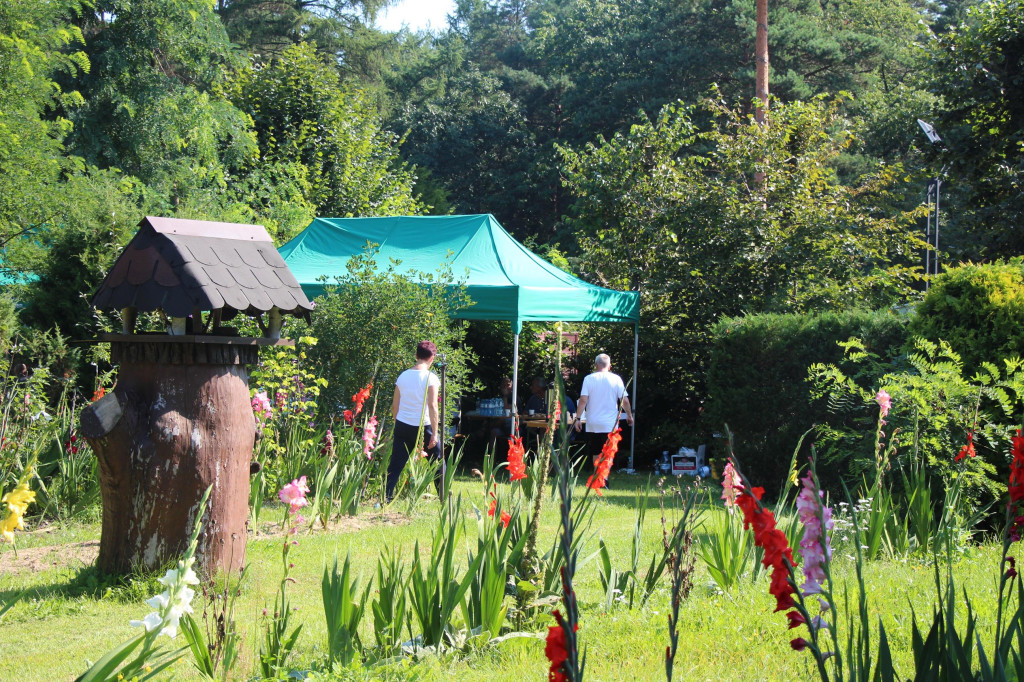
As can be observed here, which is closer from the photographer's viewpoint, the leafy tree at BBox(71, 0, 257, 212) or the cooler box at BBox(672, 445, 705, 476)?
the cooler box at BBox(672, 445, 705, 476)

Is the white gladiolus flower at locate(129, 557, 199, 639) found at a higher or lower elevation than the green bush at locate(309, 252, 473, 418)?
lower

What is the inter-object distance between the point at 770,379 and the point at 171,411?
7014 millimetres

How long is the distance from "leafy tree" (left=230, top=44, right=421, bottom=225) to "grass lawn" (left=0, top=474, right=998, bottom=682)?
13.4 meters

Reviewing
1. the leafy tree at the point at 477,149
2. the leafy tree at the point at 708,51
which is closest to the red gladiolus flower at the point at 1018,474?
the leafy tree at the point at 708,51

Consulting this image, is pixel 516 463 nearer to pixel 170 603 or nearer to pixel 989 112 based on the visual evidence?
pixel 170 603

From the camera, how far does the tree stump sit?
4.75m

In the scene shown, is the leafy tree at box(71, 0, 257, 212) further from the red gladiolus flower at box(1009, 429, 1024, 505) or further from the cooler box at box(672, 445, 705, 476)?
the red gladiolus flower at box(1009, 429, 1024, 505)

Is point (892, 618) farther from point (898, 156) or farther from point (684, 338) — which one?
point (898, 156)

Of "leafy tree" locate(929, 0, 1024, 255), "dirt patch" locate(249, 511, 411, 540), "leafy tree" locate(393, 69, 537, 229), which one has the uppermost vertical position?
"leafy tree" locate(393, 69, 537, 229)

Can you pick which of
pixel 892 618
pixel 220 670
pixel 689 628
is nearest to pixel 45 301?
pixel 220 670

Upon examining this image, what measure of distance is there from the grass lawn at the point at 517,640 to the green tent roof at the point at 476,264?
14.7 ft

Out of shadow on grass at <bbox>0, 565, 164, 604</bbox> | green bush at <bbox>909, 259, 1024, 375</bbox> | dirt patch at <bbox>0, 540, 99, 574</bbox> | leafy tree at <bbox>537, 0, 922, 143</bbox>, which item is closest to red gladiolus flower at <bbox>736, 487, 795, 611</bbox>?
shadow on grass at <bbox>0, 565, 164, 604</bbox>

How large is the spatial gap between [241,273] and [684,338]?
8.58 meters

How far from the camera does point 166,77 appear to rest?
15.5 meters
